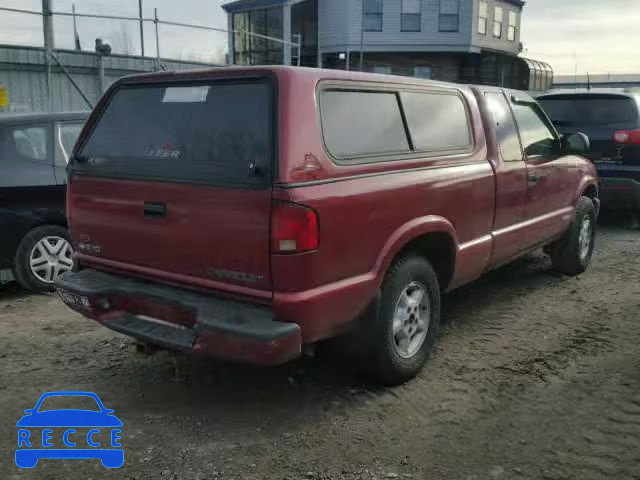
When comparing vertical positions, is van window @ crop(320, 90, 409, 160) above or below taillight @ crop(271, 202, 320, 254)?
above

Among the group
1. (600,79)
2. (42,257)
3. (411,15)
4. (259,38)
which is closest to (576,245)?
(42,257)

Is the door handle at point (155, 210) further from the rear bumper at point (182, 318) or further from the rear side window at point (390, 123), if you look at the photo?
the rear side window at point (390, 123)

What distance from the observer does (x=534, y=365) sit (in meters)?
4.25

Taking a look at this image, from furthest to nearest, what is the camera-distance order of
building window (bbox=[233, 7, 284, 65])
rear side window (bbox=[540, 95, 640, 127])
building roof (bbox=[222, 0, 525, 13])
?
building roof (bbox=[222, 0, 525, 13]) → building window (bbox=[233, 7, 284, 65]) → rear side window (bbox=[540, 95, 640, 127])

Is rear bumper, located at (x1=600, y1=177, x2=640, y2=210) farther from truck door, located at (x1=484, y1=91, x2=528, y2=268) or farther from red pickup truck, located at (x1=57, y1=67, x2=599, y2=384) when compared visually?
red pickup truck, located at (x1=57, y1=67, x2=599, y2=384)

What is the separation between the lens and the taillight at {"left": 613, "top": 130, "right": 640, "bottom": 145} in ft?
27.9

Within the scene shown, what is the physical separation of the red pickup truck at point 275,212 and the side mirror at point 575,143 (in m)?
1.74

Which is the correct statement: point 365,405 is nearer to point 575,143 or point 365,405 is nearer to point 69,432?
point 69,432

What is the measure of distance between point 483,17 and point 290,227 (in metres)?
31.6

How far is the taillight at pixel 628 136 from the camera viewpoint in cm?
849

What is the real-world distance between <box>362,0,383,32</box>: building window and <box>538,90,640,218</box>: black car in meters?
22.3

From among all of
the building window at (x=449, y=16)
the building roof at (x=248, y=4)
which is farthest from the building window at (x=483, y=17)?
the building roof at (x=248, y=4)

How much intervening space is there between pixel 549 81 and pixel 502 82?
6484 mm

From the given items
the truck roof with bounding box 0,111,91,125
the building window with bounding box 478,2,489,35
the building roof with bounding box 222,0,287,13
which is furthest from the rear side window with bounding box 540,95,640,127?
the building window with bounding box 478,2,489,35
